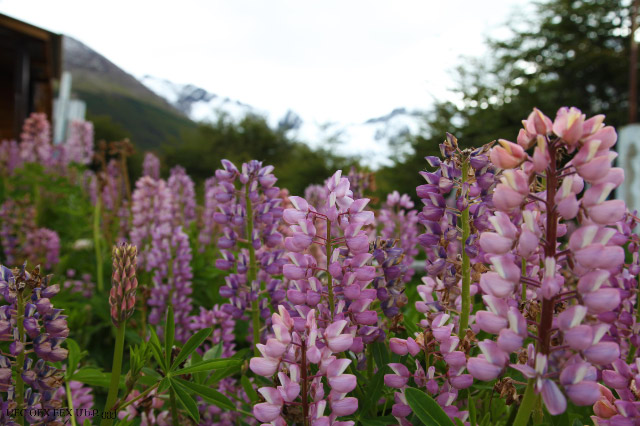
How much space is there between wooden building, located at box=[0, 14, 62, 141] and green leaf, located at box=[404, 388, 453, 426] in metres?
10.7

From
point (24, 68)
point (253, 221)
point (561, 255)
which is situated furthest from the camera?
point (24, 68)

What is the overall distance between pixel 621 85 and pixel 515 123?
7.97 metres

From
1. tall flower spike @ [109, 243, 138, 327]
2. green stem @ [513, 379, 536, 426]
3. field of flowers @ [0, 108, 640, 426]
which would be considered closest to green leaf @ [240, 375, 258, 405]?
field of flowers @ [0, 108, 640, 426]

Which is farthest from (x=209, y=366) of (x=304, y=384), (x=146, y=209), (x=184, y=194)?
(x=184, y=194)

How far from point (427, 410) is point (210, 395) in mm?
506

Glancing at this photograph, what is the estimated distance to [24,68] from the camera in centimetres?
1007

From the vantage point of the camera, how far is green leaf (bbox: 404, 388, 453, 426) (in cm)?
83

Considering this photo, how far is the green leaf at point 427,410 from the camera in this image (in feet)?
2.73

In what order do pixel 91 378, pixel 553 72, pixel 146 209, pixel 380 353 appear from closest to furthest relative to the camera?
pixel 380 353 → pixel 91 378 → pixel 146 209 → pixel 553 72

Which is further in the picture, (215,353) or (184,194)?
(184,194)

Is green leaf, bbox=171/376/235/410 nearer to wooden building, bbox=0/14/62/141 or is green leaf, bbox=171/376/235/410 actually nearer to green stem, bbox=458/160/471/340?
green stem, bbox=458/160/471/340

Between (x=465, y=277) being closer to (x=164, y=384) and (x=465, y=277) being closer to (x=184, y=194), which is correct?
(x=164, y=384)

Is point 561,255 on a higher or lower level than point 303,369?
higher

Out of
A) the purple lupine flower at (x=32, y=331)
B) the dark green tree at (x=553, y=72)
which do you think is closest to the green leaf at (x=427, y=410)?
the purple lupine flower at (x=32, y=331)
